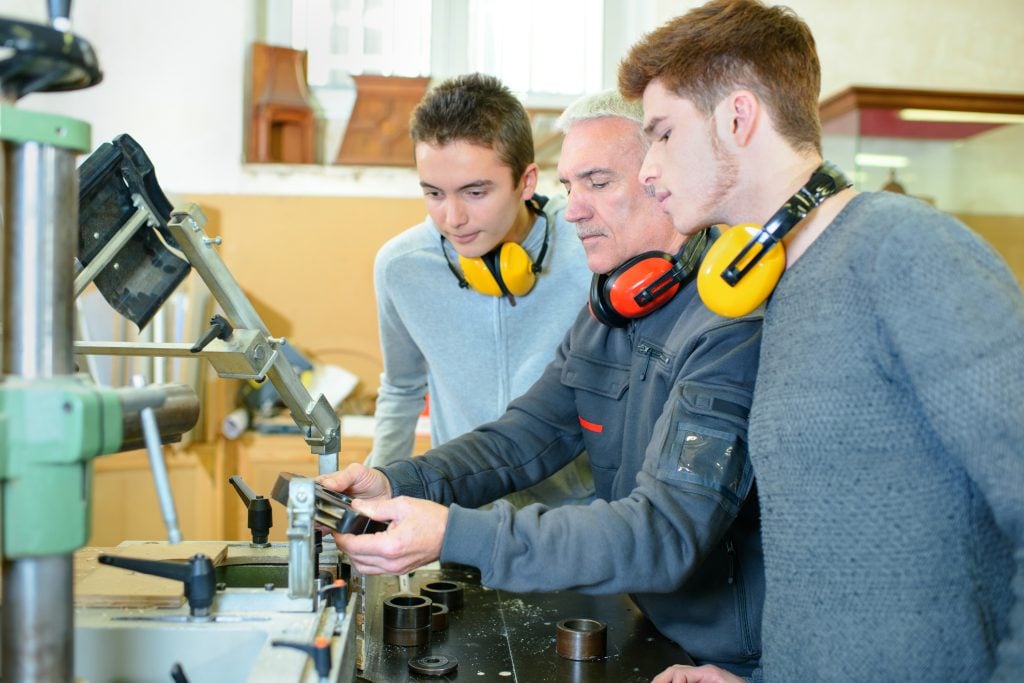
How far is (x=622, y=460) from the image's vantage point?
1.58 meters

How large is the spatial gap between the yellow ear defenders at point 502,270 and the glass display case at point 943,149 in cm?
177

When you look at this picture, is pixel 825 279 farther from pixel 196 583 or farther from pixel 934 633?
pixel 196 583

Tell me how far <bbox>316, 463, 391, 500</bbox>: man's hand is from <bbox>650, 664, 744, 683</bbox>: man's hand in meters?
0.47

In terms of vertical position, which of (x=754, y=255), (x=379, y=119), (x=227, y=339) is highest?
(x=379, y=119)

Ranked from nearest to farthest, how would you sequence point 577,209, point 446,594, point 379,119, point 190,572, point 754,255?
point 190,572
point 754,255
point 446,594
point 577,209
point 379,119

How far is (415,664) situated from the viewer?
1.25 metres

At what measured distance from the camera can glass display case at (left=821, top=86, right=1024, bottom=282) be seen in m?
3.37

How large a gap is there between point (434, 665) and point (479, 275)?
91 centimetres

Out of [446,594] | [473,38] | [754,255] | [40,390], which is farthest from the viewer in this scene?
[473,38]

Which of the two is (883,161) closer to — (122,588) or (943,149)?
(943,149)

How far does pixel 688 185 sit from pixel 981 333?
0.43 meters

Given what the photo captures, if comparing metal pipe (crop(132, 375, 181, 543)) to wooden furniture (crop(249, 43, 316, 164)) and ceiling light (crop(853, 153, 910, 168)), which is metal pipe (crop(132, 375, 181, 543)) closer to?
ceiling light (crop(853, 153, 910, 168))

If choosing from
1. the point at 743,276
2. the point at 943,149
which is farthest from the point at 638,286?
the point at 943,149

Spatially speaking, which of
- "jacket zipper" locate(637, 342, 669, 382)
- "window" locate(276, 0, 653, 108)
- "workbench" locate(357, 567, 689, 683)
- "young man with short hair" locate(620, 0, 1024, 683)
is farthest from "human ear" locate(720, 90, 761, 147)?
"window" locate(276, 0, 653, 108)
